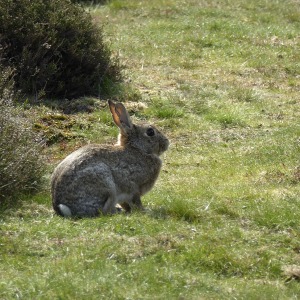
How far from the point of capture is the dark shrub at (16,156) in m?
9.59

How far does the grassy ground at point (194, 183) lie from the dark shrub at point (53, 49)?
2.55ft

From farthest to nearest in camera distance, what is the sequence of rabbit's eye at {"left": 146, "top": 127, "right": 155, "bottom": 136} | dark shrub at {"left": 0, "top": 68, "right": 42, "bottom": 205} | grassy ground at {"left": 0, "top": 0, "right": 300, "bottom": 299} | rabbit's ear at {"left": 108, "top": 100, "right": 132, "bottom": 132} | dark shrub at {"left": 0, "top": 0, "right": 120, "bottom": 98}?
dark shrub at {"left": 0, "top": 0, "right": 120, "bottom": 98} → rabbit's eye at {"left": 146, "top": 127, "right": 155, "bottom": 136} → rabbit's ear at {"left": 108, "top": 100, "right": 132, "bottom": 132} → dark shrub at {"left": 0, "top": 68, "right": 42, "bottom": 205} → grassy ground at {"left": 0, "top": 0, "right": 300, "bottom": 299}

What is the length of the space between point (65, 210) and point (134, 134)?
4.96ft

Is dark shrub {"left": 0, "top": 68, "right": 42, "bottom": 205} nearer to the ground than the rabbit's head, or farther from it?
nearer to the ground

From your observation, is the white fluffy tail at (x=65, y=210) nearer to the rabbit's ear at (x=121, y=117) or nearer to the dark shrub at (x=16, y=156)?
the dark shrub at (x=16, y=156)

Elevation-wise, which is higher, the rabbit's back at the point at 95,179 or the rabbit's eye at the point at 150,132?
the rabbit's eye at the point at 150,132

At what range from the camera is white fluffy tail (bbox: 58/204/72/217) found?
9008 mm

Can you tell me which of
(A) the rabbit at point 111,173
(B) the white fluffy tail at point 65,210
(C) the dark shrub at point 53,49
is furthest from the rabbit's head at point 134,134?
(C) the dark shrub at point 53,49

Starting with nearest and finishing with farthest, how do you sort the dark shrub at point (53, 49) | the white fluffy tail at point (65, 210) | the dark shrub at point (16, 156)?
the white fluffy tail at point (65, 210)
the dark shrub at point (16, 156)
the dark shrub at point (53, 49)

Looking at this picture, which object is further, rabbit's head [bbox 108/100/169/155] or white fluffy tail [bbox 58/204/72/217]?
rabbit's head [bbox 108/100/169/155]

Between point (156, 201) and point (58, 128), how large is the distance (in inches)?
140

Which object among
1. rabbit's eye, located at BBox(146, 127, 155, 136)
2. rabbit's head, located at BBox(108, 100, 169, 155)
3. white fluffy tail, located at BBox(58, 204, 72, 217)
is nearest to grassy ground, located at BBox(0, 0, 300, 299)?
white fluffy tail, located at BBox(58, 204, 72, 217)

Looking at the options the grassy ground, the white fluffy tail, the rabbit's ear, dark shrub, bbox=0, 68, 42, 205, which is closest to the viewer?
the grassy ground

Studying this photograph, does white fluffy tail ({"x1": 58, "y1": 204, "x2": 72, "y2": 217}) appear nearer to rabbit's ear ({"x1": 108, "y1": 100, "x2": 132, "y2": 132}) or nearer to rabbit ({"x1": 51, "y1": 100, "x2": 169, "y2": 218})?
rabbit ({"x1": 51, "y1": 100, "x2": 169, "y2": 218})
